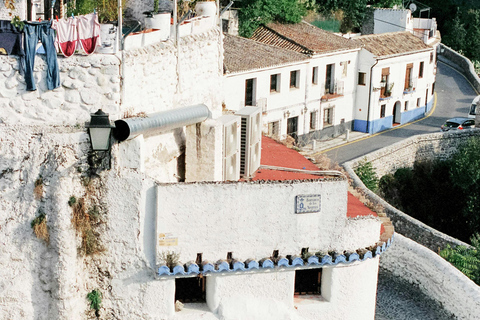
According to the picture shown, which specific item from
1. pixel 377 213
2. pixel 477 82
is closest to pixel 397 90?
pixel 477 82

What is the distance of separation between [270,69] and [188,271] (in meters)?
26.0

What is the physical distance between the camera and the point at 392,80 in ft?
154

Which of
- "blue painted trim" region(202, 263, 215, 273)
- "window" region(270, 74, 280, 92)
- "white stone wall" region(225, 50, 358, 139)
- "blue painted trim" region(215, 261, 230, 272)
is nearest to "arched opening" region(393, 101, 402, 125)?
"white stone wall" region(225, 50, 358, 139)

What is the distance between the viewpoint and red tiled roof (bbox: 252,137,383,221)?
1509 centimetres

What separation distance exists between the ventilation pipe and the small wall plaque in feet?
7.70

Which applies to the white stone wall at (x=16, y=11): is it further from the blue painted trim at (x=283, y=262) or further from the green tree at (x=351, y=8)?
the green tree at (x=351, y=8)

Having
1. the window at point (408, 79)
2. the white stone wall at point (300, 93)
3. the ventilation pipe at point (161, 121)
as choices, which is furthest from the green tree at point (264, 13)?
the ventilation pipe at point (161, 121)

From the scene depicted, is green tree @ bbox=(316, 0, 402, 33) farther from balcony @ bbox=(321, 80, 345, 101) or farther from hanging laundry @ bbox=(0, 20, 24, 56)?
hanging laundry @ bbox=(0, 20, 24, 56)

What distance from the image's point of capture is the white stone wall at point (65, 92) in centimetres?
1130

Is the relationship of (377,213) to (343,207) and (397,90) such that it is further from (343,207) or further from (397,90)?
(397,90)

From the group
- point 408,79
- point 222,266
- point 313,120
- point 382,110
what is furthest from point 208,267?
point 408,79

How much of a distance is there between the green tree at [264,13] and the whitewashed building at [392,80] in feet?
15.2

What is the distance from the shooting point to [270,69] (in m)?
37.3

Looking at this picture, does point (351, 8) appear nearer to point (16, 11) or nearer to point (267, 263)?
point (16, 11)
